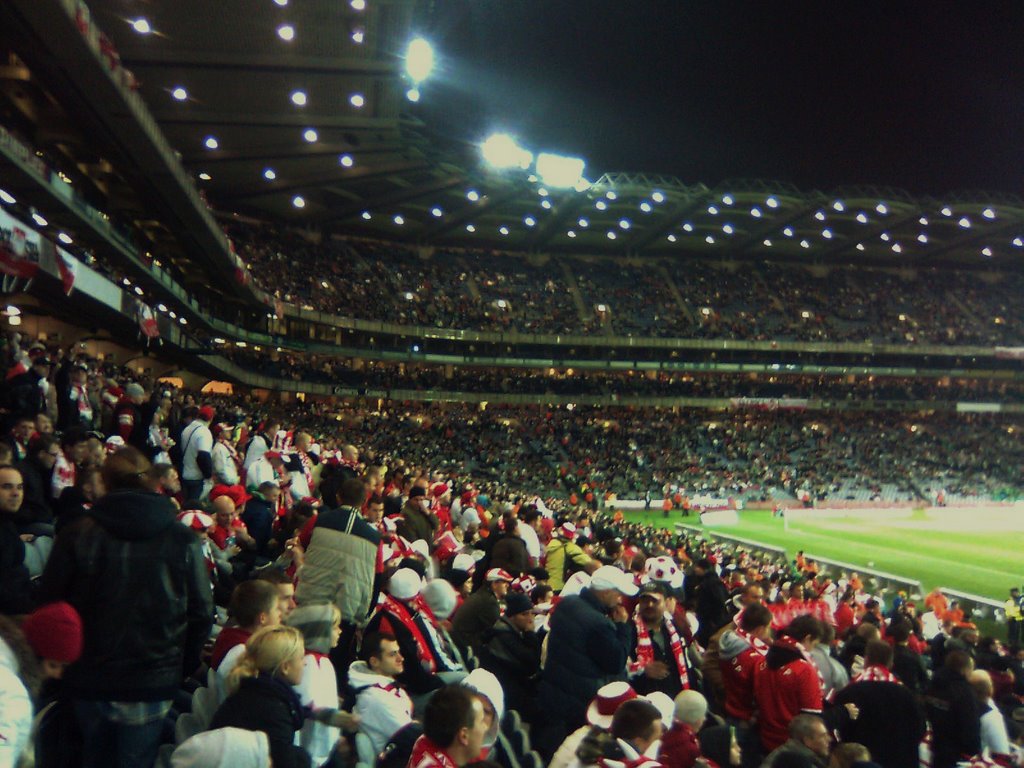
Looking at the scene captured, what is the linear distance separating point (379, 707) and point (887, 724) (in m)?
3.16

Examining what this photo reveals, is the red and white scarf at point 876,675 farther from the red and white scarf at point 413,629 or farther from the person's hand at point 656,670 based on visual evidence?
the red and white scarf at point 413,629

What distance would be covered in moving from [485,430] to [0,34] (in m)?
34.8

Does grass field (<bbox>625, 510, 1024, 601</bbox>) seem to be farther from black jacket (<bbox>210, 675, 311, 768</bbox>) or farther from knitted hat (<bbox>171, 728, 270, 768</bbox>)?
knitted hat (<bbox>171, 728, 270, 768</bbox>)

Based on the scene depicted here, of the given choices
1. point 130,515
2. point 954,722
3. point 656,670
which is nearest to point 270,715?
point 130,515

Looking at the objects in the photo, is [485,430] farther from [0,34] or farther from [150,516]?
[150,516]

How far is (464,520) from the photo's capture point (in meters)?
13.1

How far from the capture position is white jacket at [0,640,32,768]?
8.07 feet

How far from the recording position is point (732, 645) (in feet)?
18.8

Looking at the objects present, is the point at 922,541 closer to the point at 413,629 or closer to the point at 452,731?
the point at 413,629

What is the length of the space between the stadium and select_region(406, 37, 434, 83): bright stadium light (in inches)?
10.5

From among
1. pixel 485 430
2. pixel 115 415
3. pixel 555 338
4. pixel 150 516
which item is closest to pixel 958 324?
pixel 555 338

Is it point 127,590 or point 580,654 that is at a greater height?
point 127,590

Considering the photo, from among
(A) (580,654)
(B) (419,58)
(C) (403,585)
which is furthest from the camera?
(B) (419,58)

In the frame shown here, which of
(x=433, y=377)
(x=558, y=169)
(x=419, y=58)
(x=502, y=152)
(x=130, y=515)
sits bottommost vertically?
(x=130, y=515)
